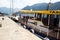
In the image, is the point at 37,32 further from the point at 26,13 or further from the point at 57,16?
the point at 26,13

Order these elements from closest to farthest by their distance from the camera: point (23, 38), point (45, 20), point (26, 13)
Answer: point (23, 38)
point (45, 20)
point (26, 13)

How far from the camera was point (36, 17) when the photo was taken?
33.9 meters

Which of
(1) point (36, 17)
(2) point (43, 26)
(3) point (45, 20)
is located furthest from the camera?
(1) point (36, 17)

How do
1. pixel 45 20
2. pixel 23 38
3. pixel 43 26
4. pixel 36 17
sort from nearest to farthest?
pixel 23 38
pixel 43 26
pixel 45 20
pixel 36 17

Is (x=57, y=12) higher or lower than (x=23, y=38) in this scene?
higher

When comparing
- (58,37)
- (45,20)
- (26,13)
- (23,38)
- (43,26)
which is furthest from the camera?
(26,13)

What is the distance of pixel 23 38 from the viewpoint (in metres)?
25.9

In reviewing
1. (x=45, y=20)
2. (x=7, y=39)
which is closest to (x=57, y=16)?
(x=45, y=20)

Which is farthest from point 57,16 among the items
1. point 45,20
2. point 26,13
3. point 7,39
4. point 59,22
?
point 26,13

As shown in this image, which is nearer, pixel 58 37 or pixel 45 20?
pixel 58 37

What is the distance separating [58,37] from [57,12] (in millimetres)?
2854

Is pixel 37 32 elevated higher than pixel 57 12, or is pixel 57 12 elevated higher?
pixel 57 12

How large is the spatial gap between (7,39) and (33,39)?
268 centimetres

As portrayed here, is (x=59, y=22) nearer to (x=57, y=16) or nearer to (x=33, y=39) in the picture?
(x=57, y=16)
